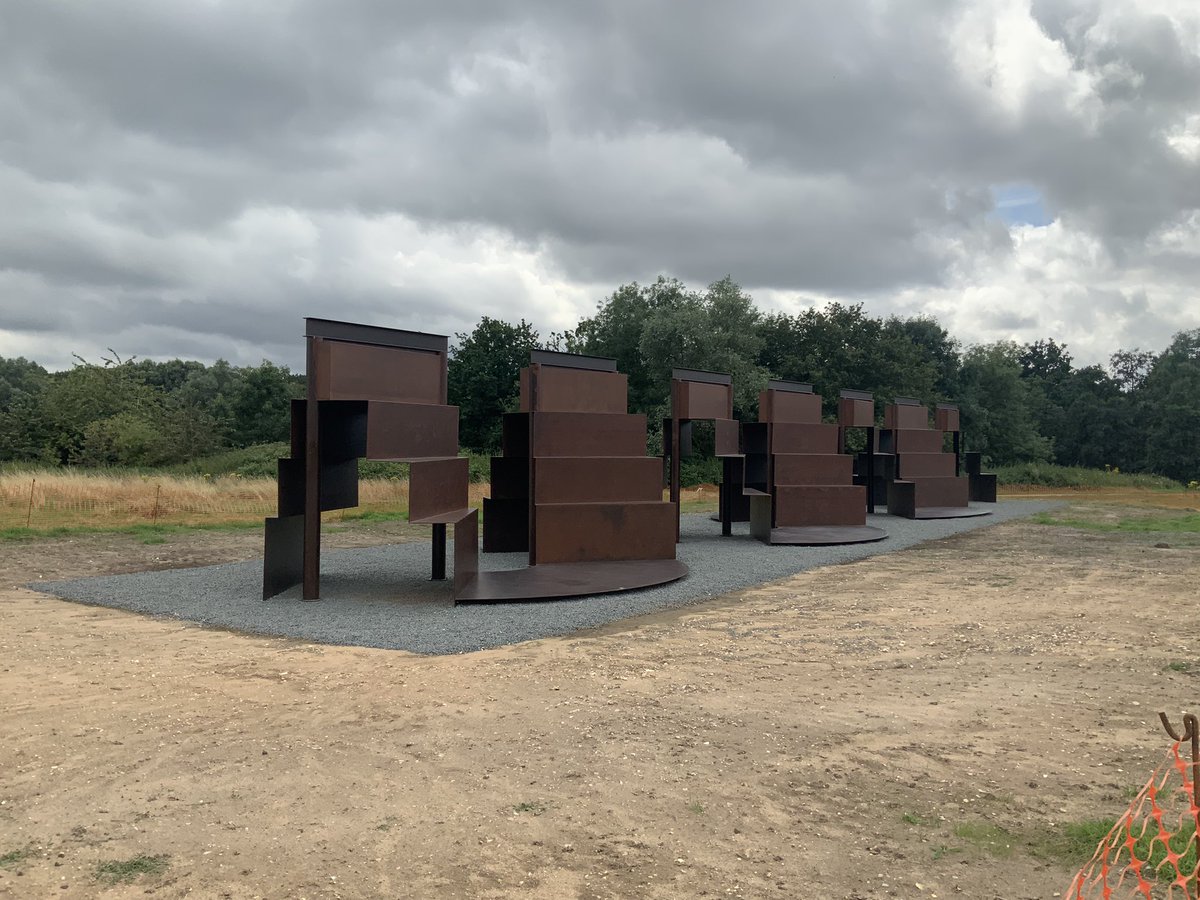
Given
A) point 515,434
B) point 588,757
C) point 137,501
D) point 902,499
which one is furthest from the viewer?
point 902,499

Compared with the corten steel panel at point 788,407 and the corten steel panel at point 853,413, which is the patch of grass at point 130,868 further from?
the corten steel panel at point 853,413

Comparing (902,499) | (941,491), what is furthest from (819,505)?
(941,491)

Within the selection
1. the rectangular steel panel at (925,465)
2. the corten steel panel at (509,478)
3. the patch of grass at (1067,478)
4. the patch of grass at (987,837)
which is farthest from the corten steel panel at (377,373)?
the patch of grass at (1067,478)

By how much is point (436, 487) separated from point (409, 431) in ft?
2.62

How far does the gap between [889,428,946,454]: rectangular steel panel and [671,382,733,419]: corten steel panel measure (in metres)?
9.32

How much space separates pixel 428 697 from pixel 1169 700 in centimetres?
539

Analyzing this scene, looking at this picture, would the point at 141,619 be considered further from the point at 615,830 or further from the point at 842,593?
the point at 842,593

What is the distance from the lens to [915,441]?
25297 millimetres

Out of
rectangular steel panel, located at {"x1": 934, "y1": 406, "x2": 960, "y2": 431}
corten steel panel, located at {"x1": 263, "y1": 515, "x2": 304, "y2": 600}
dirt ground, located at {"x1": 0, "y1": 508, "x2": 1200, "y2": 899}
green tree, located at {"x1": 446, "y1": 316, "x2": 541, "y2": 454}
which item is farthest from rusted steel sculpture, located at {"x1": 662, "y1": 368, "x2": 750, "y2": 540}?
green tree, located at {"x1": 446, "y1": 316, "x2": 541, "y2": 454}

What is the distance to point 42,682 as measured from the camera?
21.6 feet

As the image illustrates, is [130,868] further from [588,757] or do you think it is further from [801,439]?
[801,439]

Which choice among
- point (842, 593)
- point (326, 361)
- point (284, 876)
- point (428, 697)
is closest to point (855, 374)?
point (842, 593)

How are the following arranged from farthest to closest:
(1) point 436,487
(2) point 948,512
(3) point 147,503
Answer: (2) point 948,512
(3) point 147,503
(1) point 436,487

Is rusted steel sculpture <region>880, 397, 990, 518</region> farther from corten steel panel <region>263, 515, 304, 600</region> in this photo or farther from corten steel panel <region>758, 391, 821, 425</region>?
corten steel panel <region>263, 515, 304, 600</region>
